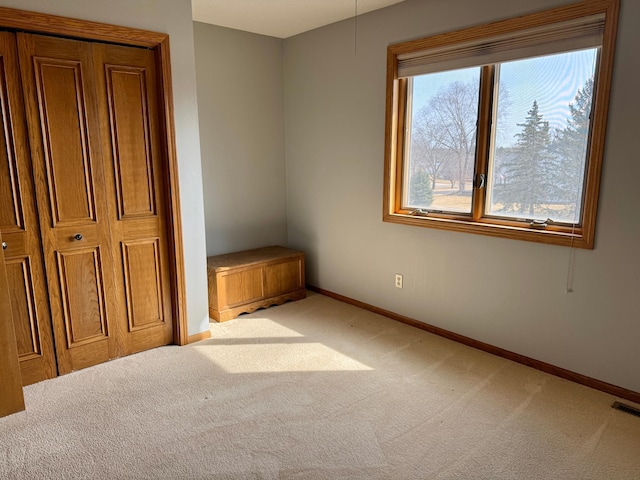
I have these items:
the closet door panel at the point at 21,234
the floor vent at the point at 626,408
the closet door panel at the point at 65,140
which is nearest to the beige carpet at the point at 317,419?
the floor vent at the point at 626,408

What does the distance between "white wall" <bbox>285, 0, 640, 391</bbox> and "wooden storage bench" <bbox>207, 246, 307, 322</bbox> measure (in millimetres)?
331

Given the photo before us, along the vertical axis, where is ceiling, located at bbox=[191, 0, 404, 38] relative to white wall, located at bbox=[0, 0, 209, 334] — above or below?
above

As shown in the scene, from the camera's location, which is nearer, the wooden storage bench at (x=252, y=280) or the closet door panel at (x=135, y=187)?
the closet door panel at (x=135, y=187)

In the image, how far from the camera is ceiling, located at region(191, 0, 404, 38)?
3184 mm

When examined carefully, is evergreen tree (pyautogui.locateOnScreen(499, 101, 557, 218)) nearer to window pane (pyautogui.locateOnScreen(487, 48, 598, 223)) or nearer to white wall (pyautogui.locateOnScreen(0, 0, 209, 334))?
window pane (pyautogui.locateOnScreen(487, 48, 598, 223))

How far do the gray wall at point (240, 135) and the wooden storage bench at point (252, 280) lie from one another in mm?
283

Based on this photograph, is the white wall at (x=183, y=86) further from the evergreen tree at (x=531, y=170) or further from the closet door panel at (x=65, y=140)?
the evergreen tree at (x=531, y=170)

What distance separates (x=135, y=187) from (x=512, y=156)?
2.49m

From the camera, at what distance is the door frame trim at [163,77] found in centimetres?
236

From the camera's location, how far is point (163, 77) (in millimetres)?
2834

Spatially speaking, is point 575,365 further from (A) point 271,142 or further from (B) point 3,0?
(B) point 3,0

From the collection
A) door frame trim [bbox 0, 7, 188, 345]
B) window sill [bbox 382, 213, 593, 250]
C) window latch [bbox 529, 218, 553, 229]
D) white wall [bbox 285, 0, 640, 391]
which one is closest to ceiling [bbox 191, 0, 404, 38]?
white wall [bbox 285, 0, 640, 391]

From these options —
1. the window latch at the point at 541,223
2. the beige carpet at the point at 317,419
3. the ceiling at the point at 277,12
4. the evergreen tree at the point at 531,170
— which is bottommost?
the beige carpet at the point at 317,419

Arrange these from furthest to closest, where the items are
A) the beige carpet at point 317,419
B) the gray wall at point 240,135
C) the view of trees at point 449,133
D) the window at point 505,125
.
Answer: the gray wall at point 240,135 → the view of trees at point 449,133 → the window at point 505,125 → the beige carpet at point 317,419
